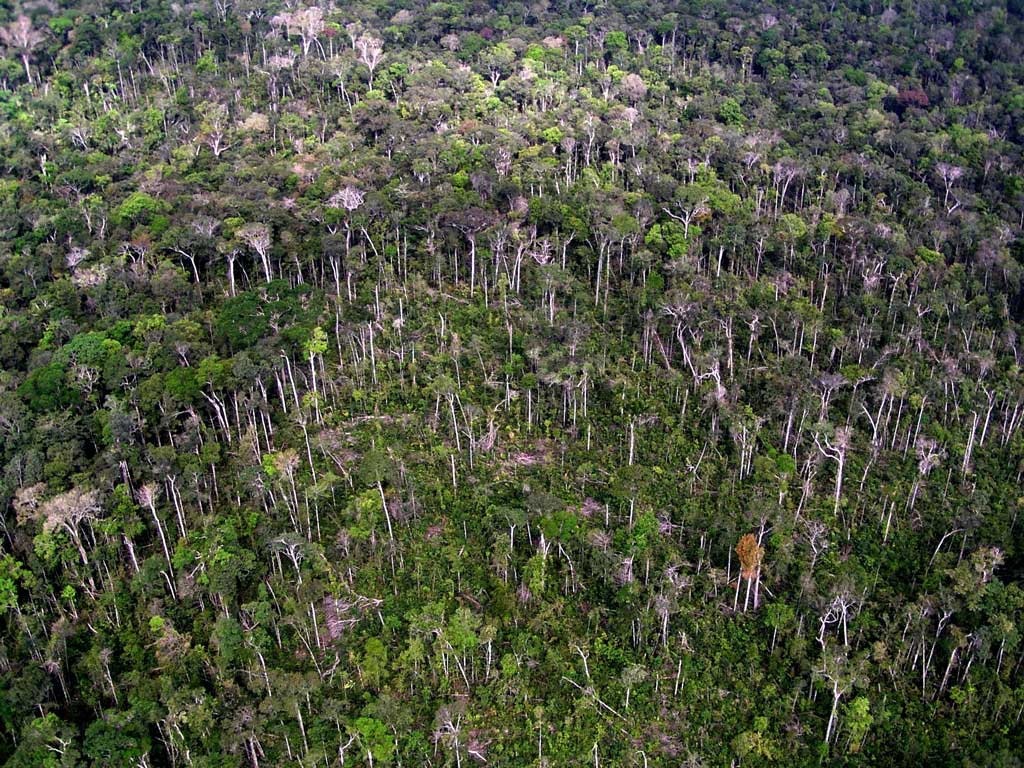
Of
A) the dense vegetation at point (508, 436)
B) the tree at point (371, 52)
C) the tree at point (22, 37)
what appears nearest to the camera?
the dense vegetation at point (508, 436)

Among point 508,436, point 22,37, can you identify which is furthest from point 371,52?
point 508,436

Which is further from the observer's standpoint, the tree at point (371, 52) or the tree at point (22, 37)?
the tree at point (22, 37)

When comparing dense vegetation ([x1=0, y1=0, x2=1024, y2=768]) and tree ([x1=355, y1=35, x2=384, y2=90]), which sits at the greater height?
tree ([x1=355, y1=35, x2=384, y2=90])

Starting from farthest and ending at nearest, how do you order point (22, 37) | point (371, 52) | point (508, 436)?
point (22, 37)
point (371, 52)
point (508, 436)

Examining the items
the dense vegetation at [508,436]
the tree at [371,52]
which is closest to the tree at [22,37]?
the dense vegetation at [508,436]

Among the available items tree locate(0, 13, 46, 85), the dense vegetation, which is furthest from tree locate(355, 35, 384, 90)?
tree locate(0, 13, 46, 85)

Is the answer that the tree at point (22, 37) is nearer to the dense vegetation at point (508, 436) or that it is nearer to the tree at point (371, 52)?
the dense vegetation at point (508, 436)

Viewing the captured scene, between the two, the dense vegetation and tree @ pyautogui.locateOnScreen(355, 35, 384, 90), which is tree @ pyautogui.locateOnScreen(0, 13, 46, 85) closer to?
the dense vegetation

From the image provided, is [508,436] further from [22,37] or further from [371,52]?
[22,37]
